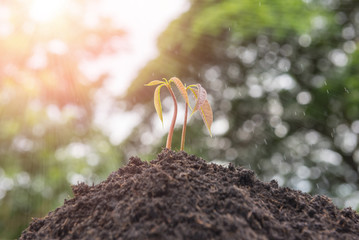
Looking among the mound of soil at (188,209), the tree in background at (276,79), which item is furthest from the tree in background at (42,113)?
the mound of soil at (188,209)

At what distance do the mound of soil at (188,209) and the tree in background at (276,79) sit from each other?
14.5ft

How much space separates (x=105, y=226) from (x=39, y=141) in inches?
204

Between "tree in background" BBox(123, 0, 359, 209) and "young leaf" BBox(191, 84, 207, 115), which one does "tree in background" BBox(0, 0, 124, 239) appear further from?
"young leaf" BBox(191, 84, 207, 115)

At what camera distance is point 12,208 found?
5.35 meters

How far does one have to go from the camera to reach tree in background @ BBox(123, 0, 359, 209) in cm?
553

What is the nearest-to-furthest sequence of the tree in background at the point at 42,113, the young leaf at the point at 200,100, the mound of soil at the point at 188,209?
the mound of soil at the point at 188,209, the young leaf at the point at 200,100, the tree in background at the point at 42,113

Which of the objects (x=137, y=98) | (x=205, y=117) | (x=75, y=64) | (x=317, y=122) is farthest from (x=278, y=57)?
(x=205, y=117)

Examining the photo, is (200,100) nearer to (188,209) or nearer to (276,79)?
(188,209)

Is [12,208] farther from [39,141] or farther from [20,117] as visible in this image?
[20,117]

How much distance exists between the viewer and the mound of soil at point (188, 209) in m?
0.92

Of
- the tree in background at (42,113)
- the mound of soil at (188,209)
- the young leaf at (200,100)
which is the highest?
the tree in background at (42,113)

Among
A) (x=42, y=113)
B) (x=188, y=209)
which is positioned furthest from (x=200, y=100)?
(x=42, y=113)

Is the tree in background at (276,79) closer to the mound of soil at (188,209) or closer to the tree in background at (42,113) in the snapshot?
the tree in background at (42,113)

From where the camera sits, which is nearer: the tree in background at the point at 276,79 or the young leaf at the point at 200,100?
the young leaf at the point at 200,100
